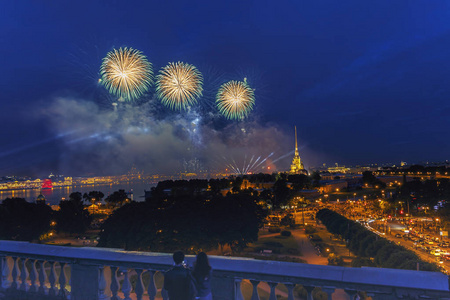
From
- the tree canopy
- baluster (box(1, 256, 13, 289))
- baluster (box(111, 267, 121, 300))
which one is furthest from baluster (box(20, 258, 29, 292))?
the tree canopy

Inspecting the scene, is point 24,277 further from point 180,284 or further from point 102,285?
point 180,284

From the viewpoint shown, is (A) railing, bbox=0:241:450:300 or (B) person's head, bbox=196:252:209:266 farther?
(B) person's head, bbox=196:252:209:266

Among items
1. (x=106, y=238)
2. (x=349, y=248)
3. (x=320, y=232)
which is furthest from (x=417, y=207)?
(x=106, y=238)

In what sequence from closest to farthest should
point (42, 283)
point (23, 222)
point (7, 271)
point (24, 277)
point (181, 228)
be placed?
point (42, 283), point (24, 277), point (7, 271), point (181, 228), point (23, 222)

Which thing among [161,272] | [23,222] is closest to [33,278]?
[161,272]

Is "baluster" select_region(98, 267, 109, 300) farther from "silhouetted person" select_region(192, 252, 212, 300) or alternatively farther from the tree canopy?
the tree canopy

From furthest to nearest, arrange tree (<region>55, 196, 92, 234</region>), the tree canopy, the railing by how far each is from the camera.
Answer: tree (<region>55, 196, 92, 234</region>) → the tree canopy → the railing

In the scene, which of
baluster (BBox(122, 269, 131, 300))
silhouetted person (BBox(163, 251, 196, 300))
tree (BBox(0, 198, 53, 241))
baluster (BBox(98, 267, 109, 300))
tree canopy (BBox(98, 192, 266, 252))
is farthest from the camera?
tree (BBox(0, 198, 53, 241))

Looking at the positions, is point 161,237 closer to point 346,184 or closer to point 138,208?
point 138,208

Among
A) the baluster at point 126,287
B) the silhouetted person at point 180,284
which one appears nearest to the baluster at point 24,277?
the baluster at point 126,287
